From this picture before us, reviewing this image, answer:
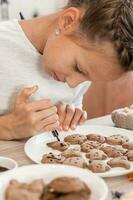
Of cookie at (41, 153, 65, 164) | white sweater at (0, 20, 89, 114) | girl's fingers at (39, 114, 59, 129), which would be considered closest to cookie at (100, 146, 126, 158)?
cookie at (41, 153, 65, 164)

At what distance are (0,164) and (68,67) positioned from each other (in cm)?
37

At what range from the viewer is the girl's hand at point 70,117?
1.29 meters

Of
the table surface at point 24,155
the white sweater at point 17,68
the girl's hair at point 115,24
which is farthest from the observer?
the white sweater at point 17,68

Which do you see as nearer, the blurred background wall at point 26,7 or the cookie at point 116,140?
the cookie at point 116,140

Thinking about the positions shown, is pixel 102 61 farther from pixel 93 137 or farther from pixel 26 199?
pixel 26 199

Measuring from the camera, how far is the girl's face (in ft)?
3.53

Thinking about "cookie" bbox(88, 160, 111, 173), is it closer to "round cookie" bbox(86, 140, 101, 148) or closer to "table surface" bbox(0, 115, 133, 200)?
"table surface" bbox(0, 115, 133, 200)

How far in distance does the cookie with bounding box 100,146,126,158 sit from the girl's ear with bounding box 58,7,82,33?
34 cm

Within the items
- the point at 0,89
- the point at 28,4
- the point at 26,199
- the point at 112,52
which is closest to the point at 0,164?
the point at 26,199

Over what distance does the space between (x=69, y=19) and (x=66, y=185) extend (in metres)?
0.60

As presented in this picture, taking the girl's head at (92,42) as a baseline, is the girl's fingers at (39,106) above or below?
below

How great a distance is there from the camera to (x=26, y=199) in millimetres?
637

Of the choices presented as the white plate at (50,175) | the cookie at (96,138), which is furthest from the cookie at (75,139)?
the white plate at (50,175)

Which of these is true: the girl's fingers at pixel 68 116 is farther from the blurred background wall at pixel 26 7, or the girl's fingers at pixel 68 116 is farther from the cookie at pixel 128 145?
the blurred background wall at pixel 26 7
